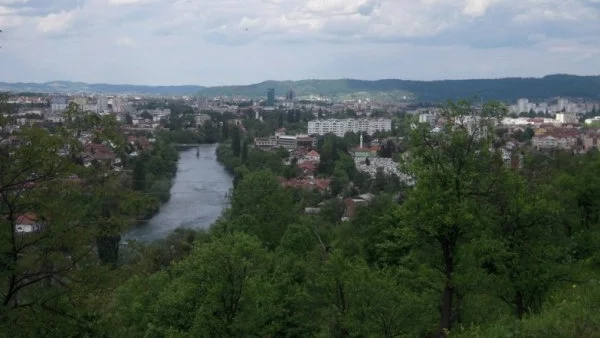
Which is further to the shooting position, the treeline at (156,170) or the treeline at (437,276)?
the treeline at (156,170)

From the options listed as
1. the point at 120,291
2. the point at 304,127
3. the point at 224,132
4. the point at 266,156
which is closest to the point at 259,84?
the point at 304,127

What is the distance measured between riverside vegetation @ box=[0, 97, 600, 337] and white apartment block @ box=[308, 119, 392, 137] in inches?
1958

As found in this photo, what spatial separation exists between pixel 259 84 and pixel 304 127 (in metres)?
73.7

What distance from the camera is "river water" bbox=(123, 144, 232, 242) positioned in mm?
22516

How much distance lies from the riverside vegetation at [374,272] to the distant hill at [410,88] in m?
63.0

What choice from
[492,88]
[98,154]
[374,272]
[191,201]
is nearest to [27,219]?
[98,154]

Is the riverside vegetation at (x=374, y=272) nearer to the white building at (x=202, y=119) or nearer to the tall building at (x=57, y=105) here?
the tall building at (x=57, y=105)

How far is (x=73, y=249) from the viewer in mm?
4992

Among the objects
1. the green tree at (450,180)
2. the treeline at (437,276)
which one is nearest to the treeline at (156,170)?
the treeline at (437,276)

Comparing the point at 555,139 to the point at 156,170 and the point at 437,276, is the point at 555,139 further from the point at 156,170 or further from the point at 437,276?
the point at 437,276

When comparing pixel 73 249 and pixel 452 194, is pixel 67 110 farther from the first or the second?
pixel 452 194

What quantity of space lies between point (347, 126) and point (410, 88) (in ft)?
163

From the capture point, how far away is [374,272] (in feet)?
27.1

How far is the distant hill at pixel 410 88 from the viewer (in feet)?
304
